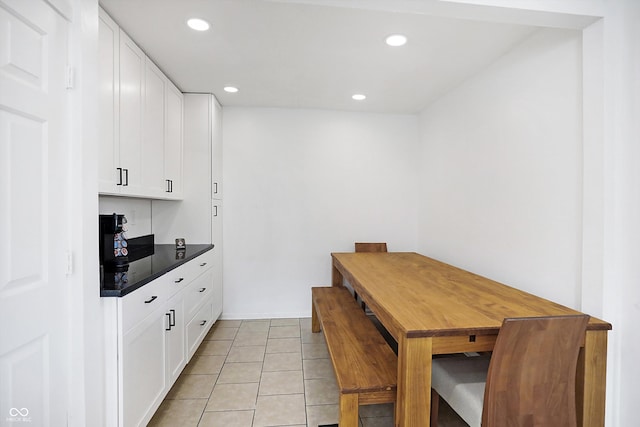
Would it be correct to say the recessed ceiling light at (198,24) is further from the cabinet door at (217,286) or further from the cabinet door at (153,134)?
the cabinet door at (217,286)

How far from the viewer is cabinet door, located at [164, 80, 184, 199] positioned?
269 centimetres


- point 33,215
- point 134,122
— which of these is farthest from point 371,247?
point 33,215

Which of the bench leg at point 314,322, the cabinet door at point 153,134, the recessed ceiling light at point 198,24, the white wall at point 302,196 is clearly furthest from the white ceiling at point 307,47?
the bench leg at point 314,322

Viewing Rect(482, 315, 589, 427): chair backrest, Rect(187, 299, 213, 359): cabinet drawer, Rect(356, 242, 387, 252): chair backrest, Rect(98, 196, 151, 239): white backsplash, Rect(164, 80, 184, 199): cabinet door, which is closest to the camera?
Rect(482, 315, 589, 427): chair backrest

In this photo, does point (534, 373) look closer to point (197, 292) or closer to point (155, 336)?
point (155, 336)

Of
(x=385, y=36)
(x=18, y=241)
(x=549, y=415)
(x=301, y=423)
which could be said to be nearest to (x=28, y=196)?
(x=18, y=241)

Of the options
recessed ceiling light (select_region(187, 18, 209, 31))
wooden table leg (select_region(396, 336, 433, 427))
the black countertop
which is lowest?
wooden table leg (select_region(396, 336, 433, 427))

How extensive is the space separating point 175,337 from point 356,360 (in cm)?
128

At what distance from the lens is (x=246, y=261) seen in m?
3.52

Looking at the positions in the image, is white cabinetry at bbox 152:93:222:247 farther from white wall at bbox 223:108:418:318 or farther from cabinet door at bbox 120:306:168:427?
cabinet door at bbox 120:306:168:427

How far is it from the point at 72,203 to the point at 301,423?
175 cm

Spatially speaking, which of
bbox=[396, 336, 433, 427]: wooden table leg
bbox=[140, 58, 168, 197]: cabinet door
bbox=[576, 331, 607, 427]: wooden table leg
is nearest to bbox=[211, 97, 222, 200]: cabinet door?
bbox=[140, 58, 168, 197]: cabinet door

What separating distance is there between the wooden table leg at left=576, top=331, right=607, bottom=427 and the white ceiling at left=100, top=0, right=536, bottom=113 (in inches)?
72.9

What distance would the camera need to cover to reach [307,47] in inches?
84.0
